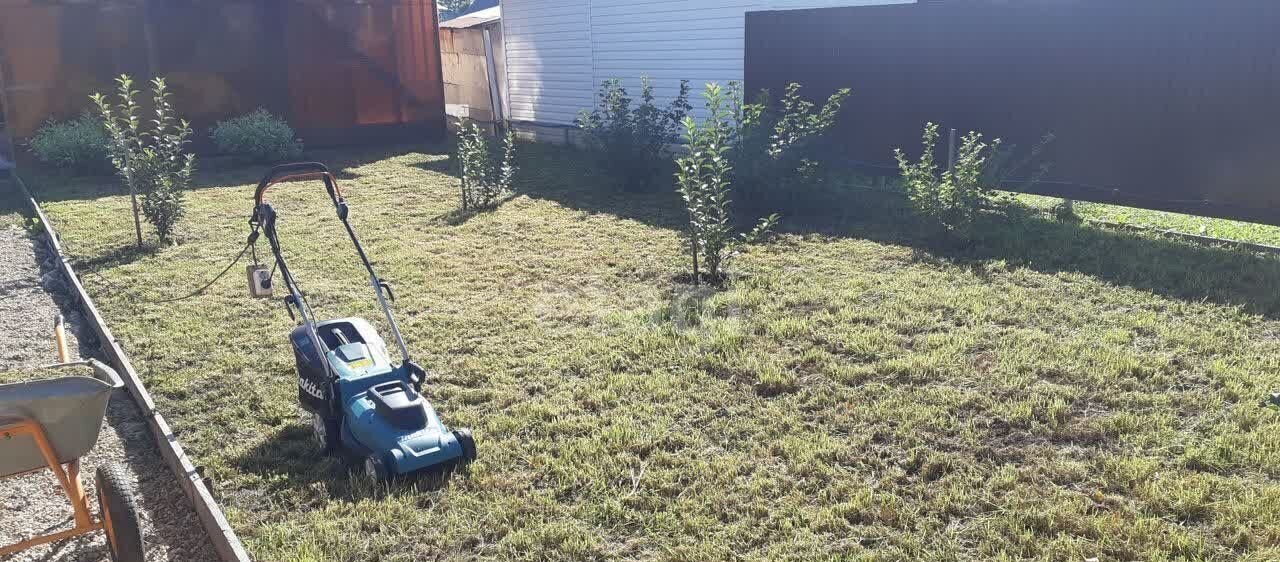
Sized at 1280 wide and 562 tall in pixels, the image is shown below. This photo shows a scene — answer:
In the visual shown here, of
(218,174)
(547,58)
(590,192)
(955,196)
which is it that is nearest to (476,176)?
(590,192)

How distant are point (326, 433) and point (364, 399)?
334 millimetres

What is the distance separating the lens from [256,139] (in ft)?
49.4

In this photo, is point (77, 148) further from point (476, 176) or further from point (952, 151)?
point (952, 151)

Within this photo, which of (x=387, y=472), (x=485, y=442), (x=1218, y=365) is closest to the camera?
(x=387, y=472)

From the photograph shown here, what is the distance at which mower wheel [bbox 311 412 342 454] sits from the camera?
443 cm

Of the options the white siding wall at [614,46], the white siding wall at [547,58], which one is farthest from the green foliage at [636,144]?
the white siding wall at [547,58]

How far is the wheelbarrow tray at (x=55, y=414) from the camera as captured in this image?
3.18 m

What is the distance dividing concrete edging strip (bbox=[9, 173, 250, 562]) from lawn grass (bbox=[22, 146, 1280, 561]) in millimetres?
118

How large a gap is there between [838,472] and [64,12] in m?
14.9

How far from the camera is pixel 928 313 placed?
6.31m

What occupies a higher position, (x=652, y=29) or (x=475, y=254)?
(x=652, y=29)

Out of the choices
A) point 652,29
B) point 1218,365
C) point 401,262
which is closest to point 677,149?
point 652,29

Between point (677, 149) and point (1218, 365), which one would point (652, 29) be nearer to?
point (677, 149)

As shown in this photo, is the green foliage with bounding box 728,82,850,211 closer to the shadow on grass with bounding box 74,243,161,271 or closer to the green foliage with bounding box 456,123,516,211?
the green foliage with bounding box 456,123,516,211
